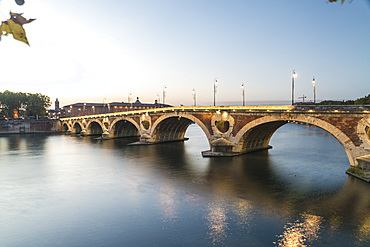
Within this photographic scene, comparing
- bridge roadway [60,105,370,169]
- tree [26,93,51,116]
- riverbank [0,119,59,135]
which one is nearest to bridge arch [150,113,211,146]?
bridge roadway [60,105,370,169]

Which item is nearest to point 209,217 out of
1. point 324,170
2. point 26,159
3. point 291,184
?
point 291,184

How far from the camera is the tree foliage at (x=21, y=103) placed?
415 ft

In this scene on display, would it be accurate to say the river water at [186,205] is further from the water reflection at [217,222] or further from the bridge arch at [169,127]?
the bridge arch at [169,127]

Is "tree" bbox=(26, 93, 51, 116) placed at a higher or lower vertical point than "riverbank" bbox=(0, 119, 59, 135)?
higher

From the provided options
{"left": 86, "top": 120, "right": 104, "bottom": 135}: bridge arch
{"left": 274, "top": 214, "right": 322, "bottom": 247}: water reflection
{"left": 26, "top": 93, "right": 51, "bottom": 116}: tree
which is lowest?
{"left": 274, "top": 214, "right": 322, "bottom": 247}: water reflection

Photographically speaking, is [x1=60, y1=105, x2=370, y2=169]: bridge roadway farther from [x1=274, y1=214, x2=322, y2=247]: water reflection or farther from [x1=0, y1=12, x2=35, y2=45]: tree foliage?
[x1=0, y1=12, x2=35, y2=45]: tree foliage

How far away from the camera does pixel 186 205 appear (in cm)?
2359

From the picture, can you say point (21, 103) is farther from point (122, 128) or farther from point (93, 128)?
point (122, 128)

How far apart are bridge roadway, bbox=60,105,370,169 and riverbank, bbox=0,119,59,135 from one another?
5923cm

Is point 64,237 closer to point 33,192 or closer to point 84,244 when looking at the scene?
point 84,244

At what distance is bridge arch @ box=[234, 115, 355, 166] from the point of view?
3175 centimetres

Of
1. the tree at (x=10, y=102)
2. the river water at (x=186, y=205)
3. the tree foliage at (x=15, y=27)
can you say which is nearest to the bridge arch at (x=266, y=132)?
the river water at (x=186, y=205)

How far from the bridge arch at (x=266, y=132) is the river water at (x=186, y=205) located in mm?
3939

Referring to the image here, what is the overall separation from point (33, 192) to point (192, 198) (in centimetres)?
1670
